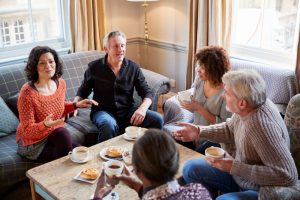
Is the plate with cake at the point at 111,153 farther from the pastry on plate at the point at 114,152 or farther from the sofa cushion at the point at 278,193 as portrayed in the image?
the sofa cushion at the point at 278,193

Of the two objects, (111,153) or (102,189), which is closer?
(102,189)

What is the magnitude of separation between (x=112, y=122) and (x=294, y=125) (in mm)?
1279

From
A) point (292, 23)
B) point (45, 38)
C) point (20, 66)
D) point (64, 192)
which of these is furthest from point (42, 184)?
point (292, 23)

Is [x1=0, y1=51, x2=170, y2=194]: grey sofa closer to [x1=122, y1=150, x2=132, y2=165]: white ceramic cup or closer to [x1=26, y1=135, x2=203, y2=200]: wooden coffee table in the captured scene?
[x1=26, y1=135, x2=203, y2=200]: wooden coffee table

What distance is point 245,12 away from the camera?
3.58 m

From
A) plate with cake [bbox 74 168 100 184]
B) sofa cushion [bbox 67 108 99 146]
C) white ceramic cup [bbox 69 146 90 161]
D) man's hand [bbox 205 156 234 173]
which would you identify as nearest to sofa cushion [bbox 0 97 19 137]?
sofa cushion [bbox 67 108 99 146]

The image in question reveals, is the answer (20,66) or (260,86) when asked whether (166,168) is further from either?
(20,66)

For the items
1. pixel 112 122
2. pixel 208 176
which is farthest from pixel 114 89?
pixel 208 176

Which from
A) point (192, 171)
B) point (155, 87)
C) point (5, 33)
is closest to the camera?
point (192, 171)

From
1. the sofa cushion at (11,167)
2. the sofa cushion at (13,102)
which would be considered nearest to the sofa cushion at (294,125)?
the sofa cushion at (11,167)

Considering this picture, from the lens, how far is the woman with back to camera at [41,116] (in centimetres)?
252

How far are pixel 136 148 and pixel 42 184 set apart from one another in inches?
34.5

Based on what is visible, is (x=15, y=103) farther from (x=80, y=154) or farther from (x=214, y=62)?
(x=214, y=62)

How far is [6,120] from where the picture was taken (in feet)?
9.42
